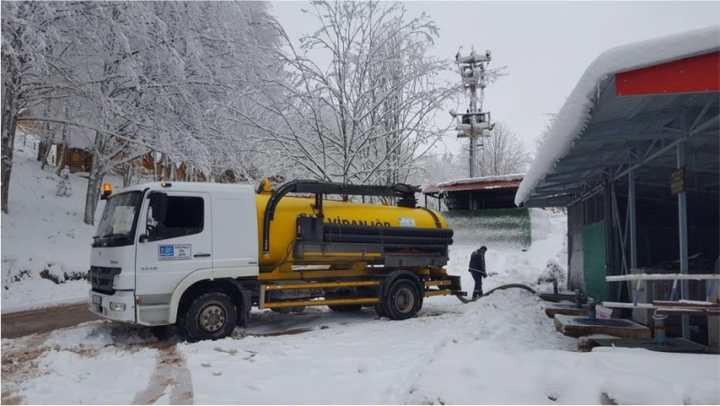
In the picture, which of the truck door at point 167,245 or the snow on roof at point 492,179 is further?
the snow on roof at point 492,179

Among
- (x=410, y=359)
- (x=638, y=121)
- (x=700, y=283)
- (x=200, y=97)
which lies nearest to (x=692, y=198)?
→ (x=700, y=283)

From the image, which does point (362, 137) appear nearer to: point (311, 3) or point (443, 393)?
point (311, 3)

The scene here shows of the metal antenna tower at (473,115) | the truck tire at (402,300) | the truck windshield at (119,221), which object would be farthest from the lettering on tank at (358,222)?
the metal antenna tower at (473,115)

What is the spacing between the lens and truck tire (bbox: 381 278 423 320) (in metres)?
11.1

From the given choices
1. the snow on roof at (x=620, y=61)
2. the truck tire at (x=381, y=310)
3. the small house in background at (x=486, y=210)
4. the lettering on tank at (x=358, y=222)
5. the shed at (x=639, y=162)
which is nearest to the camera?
the snow on roof at (x=620, y=61)

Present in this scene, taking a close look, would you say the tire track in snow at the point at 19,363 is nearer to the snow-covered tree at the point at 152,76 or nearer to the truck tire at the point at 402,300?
the truck tire at the point at 402,300

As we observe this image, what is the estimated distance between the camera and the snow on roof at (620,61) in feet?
16.6

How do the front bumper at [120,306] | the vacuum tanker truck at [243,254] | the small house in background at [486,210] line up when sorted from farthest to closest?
the small house in background at [486,210] < the vacuum tanker truck at [243,254] < the front bumper at [120,306]

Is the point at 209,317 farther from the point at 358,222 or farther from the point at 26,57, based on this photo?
the point at 26,57

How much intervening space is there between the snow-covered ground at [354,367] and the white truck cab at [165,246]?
2.38 feet

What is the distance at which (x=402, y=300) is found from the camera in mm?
11461

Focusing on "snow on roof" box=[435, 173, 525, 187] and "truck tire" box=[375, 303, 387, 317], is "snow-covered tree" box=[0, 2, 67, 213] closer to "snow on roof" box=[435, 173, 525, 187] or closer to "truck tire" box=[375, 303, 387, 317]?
"truck tire" box=[375, 303, 387, 317]

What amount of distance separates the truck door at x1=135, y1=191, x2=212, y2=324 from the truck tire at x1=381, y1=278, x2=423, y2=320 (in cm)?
408

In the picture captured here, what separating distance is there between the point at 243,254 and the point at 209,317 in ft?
4.01
